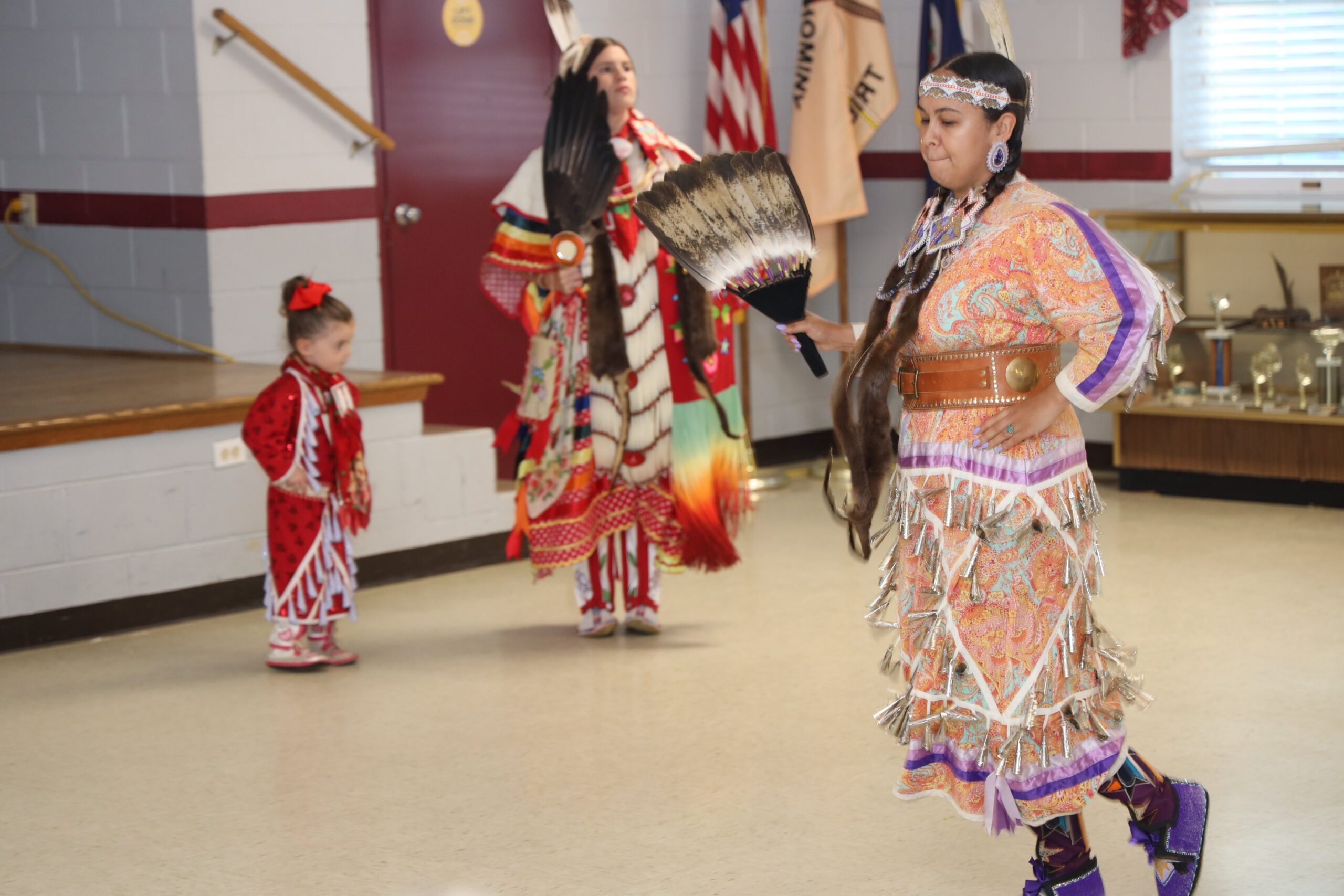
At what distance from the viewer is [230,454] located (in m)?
4.76

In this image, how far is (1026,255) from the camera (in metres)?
2.45

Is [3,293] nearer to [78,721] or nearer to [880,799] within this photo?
[78,721]

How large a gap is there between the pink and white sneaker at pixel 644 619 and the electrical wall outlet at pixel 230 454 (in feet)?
3.75

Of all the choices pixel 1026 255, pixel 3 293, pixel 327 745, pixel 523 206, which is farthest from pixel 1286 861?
pixel 3 293

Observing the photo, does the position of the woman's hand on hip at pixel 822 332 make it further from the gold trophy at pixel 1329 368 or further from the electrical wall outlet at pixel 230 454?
the gold trophy at pixel 1329 368

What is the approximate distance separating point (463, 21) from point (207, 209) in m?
1.10

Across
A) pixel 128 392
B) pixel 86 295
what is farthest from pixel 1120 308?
pixel 86 295

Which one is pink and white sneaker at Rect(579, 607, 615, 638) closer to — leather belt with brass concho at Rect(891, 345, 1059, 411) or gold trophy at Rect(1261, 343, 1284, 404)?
leather belt with brass concho at Rect(891, 345, 1059, 411)

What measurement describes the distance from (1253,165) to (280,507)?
3.82 meters

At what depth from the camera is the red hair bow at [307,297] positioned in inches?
160

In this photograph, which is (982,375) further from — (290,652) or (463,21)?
(463,21)

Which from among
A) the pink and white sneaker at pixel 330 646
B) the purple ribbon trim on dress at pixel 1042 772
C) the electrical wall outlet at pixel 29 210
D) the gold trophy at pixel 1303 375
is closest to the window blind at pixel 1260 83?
the gold trophy at pixel 1303 375

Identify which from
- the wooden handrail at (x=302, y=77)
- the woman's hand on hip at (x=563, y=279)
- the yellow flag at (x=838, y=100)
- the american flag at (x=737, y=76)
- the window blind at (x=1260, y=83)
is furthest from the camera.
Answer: the yellow flag at (x=838, y=100)

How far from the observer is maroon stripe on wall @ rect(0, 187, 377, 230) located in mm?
5340
